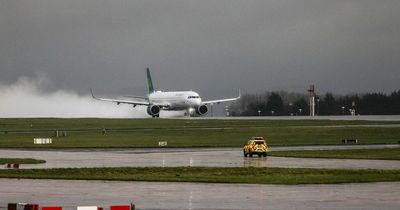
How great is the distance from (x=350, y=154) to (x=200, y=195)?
3790cm

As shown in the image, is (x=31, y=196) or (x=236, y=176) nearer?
(x=31, y=196)

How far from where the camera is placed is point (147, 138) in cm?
11300

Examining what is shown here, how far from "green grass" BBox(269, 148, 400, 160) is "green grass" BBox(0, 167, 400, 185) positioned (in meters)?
17.2

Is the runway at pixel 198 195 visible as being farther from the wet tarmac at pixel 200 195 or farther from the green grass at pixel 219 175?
the green grass at pixel 219 175

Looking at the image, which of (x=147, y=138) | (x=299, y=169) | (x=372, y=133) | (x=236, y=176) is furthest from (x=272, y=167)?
(x=372, y=133)

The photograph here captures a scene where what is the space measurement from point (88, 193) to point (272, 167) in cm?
1977

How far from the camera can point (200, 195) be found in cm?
3912

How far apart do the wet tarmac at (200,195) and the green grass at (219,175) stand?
2.65m

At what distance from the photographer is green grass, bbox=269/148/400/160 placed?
70.8 metres

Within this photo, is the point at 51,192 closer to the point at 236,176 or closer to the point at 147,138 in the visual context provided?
the point at 236,176

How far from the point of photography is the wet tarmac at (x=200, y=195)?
3475cm

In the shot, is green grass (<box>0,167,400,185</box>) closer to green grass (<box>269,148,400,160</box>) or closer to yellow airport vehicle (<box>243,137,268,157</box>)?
green grass (<box>269,148,400,160</box>)

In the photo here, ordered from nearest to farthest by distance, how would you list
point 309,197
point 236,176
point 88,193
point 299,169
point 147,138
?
point 309,197 → point 88,193 → point 236,176 → point 299,169 → point 147,138

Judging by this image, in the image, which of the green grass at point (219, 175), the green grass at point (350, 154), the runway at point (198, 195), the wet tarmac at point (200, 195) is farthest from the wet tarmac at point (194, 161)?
the wet tarmac at point (200, 195)
